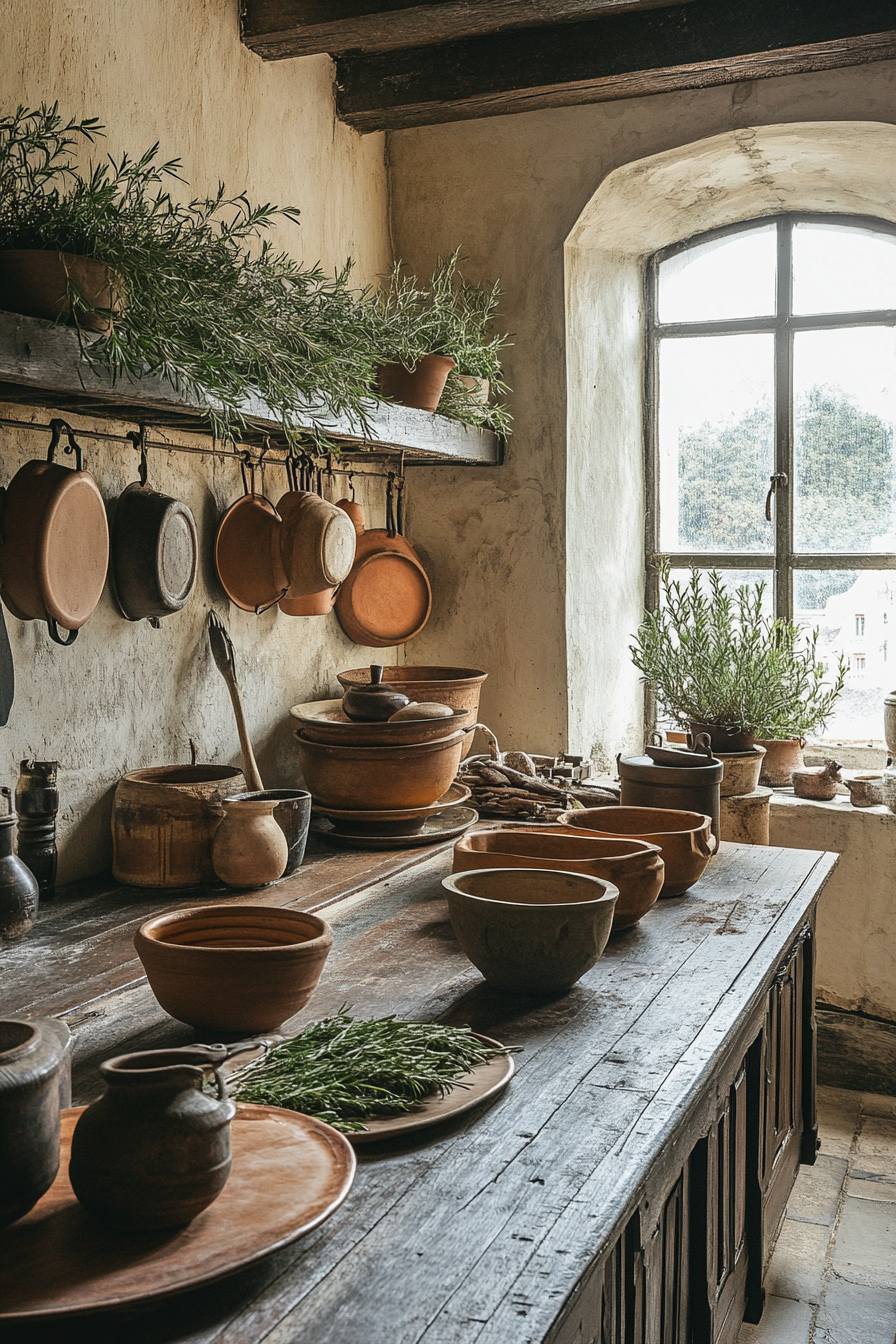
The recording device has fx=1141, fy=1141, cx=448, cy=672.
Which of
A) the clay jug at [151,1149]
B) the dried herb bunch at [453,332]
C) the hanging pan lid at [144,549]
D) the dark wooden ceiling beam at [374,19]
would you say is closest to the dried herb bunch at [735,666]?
the dried herb bunch at [453,332]

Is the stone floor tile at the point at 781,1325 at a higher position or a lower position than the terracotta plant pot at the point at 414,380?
lower

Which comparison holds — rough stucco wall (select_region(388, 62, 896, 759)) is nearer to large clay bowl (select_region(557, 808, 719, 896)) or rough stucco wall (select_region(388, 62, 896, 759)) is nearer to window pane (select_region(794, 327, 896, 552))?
window pane (select_region(794, 327, 896, 552))

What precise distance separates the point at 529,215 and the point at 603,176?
0.74 ft

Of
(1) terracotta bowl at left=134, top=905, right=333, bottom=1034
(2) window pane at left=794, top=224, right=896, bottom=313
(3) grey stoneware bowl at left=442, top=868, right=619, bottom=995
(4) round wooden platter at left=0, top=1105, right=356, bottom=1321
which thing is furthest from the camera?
(2) window pane at left=794, top=224, right=896, bottom=313

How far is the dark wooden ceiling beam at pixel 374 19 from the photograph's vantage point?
243cm

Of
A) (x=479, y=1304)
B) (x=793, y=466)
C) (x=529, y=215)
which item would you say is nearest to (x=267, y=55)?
(x=529, y=215)

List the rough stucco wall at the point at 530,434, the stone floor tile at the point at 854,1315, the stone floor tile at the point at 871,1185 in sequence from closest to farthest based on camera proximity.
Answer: the stone floor tile at the point at 854,1315 → the stone floor tile at the point at 871,1185 → the rough stucco wall at the point at 530,434

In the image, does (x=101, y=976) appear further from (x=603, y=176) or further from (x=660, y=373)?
(x=660, y=373)

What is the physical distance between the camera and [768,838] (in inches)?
126

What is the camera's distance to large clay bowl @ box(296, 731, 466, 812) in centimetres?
238

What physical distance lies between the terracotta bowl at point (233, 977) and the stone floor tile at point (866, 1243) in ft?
5.74

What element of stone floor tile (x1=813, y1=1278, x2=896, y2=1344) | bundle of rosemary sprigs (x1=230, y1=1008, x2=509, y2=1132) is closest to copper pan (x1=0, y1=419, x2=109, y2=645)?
bundle of rosemary sprigs (x1=230, y1=1008, x2=509, y2=1132)

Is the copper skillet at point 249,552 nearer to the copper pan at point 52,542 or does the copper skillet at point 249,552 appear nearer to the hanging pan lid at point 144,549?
the hanging pan lid at point 144,549

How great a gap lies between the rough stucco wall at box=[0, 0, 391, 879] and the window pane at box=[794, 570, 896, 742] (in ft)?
4.86
